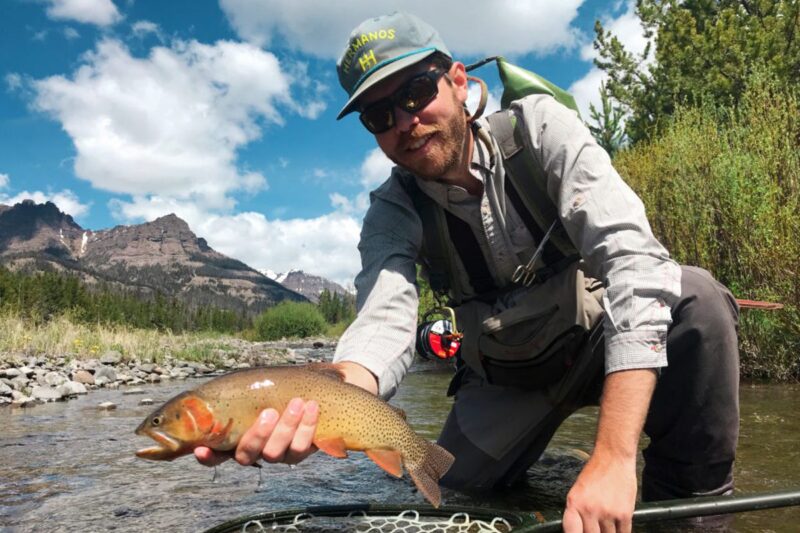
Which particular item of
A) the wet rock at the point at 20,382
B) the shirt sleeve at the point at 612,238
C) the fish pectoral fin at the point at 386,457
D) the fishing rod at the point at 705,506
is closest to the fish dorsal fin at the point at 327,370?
the fish pectoral fin at the point at 386,457

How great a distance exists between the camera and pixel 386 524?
2.76m

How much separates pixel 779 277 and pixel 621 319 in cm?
760

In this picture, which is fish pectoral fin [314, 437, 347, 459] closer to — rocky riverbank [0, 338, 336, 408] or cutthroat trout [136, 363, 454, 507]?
cutthroat trout [136, 363, 454, 507]

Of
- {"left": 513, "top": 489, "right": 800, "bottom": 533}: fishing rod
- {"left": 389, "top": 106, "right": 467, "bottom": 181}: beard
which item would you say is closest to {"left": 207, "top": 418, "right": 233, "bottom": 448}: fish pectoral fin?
{"left": 513, "top": 489, "right": 800, "bottom": 533}: fishing rod

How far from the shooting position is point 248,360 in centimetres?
2484

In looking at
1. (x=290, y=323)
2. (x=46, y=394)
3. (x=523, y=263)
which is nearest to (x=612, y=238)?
(x=523, y=263)

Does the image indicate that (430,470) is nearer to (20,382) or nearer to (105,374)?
(20,382)

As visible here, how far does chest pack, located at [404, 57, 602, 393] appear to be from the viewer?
307 centimetres

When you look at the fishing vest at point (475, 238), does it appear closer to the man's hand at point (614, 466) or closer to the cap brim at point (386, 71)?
the cap brim at point (386, 71)

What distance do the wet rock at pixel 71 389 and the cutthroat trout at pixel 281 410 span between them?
10060mm

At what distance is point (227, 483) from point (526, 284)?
2.45m

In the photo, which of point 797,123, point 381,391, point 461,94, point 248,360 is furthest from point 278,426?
point 248,360

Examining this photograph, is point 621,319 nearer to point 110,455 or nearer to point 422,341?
point 422,341

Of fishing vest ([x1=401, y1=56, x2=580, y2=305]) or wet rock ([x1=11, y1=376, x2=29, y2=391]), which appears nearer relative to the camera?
fishing vest ([x1=401, y1=56, x2=580, y2=305])
